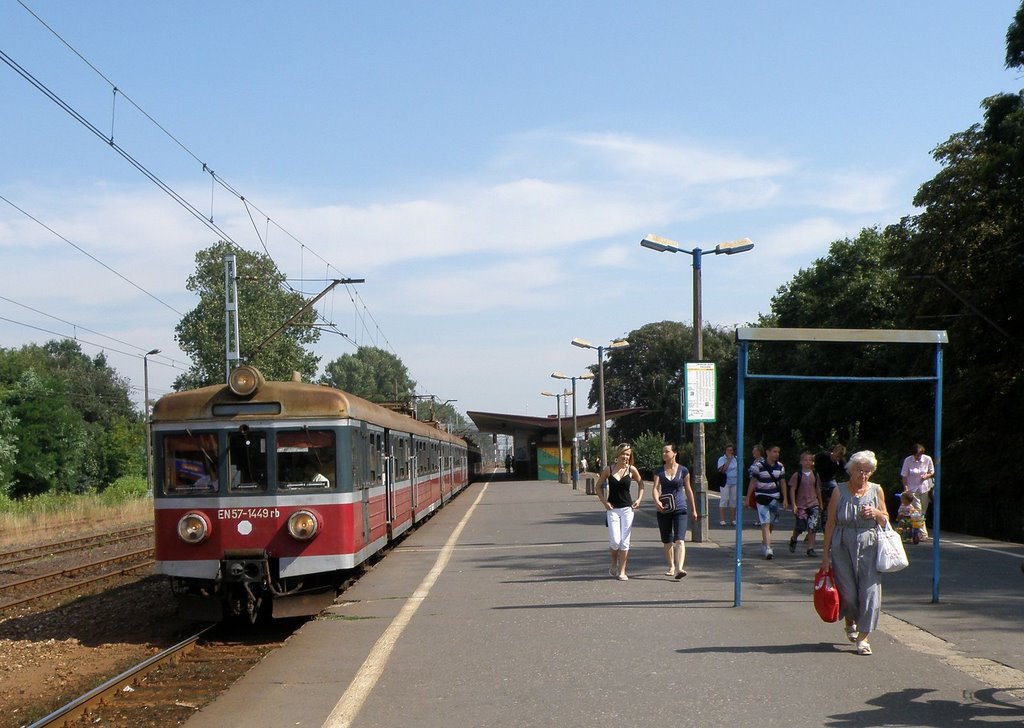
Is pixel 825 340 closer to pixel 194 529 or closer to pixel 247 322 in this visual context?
pixel 194 529

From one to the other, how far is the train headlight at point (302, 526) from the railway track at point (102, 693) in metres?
1.52

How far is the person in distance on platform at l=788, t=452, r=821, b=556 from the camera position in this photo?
1650 cm

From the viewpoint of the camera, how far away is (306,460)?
1323 cm

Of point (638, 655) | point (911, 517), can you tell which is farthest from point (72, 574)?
point (638, 655)

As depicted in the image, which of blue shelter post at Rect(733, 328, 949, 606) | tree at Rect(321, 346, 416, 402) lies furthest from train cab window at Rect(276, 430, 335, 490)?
tree at Rect(321, 346, 416, 402)

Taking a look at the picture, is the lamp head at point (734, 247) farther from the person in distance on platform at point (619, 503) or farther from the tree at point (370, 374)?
the tree at point (370, 374)

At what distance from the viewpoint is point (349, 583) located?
15.8 meters

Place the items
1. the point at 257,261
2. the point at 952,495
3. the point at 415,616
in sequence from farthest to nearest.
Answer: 1. the point at 257,261
2. the point at 952,495
3. the point at 415,616

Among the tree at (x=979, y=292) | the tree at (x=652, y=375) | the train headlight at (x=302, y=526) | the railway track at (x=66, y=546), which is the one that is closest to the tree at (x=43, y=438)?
the tree at (x=652, y=375)

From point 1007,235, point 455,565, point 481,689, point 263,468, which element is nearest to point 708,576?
point 455,565

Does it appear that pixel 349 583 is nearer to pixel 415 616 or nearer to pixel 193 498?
pixel 193 498

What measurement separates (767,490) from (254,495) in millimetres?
7315

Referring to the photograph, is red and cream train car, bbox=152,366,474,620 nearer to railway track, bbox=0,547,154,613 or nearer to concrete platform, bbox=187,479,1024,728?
concrete platform, bbox=187,479,1024,728

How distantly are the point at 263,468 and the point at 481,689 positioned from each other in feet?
19.0
